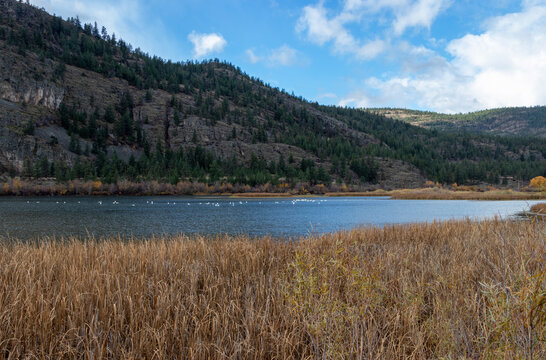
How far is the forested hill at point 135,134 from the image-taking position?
346ft

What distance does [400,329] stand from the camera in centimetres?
419

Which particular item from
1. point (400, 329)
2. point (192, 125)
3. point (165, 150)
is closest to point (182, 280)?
point (400, 329)

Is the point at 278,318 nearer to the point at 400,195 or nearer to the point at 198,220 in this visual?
the point at 198,220

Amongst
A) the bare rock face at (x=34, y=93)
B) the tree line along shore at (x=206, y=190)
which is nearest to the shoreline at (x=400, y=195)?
the tree line along shore at (x=206, y=190)

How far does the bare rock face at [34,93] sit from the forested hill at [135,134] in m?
0.34

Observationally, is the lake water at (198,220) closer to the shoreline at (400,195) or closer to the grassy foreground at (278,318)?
the grassy foreground at (278,318)

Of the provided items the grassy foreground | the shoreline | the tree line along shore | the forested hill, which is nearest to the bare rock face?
the forested hill

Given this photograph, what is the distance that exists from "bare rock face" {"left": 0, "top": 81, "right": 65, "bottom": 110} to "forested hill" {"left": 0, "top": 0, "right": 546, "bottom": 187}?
0.34 m

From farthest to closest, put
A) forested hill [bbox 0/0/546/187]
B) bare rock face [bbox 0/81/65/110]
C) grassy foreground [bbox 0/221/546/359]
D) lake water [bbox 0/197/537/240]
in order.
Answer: bare rock face [bbox 0/81/65/110] < forested hill [bbox 0/0/546/187] < lake water [bbox 0/197/537/240] < grassy foreground [bbox 0/221/546/359]

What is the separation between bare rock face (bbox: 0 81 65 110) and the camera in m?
114

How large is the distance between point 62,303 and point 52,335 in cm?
51

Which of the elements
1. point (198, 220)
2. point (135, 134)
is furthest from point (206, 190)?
point (198, 220)

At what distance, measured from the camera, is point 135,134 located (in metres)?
143

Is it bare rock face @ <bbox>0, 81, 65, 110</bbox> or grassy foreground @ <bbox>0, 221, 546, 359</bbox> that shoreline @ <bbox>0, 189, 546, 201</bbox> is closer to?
bare rock face @ <bbox>0, 81, 65, 110</bbox>
